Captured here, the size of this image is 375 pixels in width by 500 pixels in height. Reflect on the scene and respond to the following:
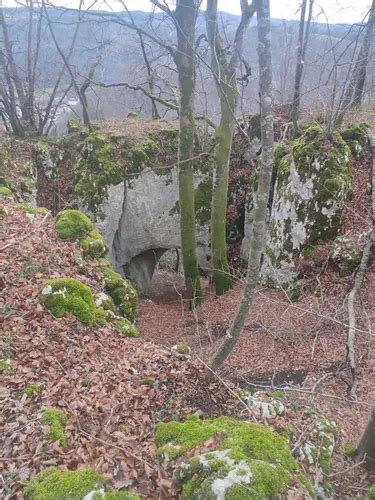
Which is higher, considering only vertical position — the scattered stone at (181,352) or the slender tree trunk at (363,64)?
the slender tree trunk at (363,64)

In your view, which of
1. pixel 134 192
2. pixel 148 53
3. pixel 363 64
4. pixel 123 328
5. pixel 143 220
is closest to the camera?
pixel 123 328

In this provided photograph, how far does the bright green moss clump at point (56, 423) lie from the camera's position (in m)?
3.15

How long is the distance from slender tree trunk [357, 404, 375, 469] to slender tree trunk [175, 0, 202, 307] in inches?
190

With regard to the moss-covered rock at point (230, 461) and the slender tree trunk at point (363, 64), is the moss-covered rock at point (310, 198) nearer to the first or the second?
the slender tree trunk at point (363, 64)

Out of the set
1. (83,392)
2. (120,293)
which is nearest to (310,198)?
(120,293)

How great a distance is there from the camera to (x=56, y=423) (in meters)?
3.28

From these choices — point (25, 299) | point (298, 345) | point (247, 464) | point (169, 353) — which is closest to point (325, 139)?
point (298, 345)

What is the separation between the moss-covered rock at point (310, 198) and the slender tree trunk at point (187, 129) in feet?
6.73

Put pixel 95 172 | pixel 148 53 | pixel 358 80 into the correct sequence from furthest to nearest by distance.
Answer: pixel 148 53 → pixel 358 80 → pixel 95 172

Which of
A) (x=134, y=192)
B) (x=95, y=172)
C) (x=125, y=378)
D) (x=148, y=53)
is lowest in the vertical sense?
(x=134, y=192)

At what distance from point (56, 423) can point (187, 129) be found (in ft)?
25.0

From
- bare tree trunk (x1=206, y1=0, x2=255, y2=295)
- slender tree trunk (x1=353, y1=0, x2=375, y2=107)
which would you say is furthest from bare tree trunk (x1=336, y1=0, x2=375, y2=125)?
bare tree trunk (x1=206, y1=0, x2=255, y2=295)

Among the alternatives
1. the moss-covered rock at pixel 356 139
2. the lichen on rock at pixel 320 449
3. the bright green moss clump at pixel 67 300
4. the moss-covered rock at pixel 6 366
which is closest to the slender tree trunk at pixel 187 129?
the bright green moss clump at pixel 67 300

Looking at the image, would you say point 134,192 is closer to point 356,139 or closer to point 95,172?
point 95,172
